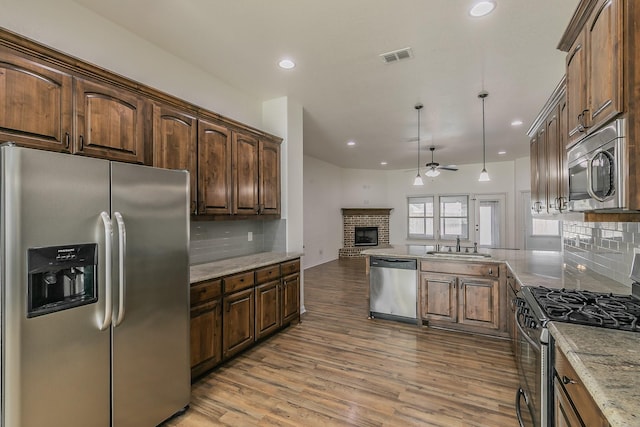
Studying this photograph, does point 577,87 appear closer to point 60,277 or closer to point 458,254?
point 458,254

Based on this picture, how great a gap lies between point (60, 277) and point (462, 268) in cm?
365

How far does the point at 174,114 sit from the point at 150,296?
162cm

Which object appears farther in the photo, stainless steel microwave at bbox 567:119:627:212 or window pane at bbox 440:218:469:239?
window pane at bbox 440:218:469:239

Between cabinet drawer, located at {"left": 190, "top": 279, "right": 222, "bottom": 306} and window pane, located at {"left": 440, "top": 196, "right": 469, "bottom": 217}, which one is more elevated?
window pane, located at {"left": 440, "top": 196, "right": 469, "bottom": 217}

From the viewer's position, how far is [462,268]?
360 cm

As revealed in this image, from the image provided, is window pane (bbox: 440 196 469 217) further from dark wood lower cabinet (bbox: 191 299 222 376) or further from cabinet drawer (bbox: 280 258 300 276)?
dark wood lower cabinet (bbox: 191 299 222 376)

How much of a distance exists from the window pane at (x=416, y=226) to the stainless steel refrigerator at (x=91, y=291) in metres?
8.99

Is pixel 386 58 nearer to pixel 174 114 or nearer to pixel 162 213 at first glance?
pixel 174 114

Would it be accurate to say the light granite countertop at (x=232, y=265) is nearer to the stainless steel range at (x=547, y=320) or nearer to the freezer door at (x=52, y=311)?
the freezer door at (x=52, y=311)

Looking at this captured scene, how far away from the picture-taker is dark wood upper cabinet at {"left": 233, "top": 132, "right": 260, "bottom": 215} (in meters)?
3.37

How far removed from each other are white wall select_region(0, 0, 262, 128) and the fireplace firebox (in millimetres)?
7064

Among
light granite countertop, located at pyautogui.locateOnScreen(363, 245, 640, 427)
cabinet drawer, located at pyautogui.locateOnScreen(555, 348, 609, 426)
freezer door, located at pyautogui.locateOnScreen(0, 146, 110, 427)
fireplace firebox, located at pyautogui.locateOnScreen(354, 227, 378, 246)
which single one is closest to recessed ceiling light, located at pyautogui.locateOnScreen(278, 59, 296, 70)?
freezer door, located at pyautogui.locateOnScreen(0, 146, 110, 427)

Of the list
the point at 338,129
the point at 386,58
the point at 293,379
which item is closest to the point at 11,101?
the point at 293,379

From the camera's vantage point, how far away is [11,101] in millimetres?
1702
